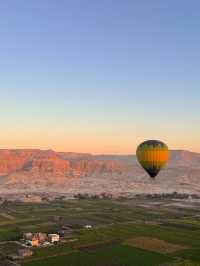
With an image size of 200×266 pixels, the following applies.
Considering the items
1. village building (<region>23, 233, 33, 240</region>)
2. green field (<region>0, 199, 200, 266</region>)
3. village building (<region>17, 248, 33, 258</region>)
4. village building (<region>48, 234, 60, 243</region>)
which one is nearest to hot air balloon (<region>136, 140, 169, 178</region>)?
green field (<region>0, 199, 200, 266</region>)

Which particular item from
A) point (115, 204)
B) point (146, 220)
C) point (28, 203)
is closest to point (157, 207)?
point (115, 204)

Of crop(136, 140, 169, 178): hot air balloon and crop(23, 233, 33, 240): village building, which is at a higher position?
crop(136, 140, 169, 178): hot air balloon

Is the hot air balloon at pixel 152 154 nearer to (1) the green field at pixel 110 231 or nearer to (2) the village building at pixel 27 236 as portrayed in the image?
(1) the green field at pixel 110 231

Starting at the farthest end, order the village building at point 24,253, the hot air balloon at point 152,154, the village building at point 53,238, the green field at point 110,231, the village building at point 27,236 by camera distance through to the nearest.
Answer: the village building at point 27,236
the hot air balloon at point 152,154
the village building at point 53,238
the village building at point 24,253
the green field at point 110,231

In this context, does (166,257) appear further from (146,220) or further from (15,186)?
(15,186)

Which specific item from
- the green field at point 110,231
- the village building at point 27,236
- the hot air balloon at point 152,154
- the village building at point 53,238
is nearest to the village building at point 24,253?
the green field at point 110,231

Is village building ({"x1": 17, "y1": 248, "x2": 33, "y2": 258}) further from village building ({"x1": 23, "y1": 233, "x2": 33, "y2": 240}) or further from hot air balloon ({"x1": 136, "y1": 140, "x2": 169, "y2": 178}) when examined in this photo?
hot air balloon ({"x1": 136, "y1": 140, "x2": 169, "y2": 178})
